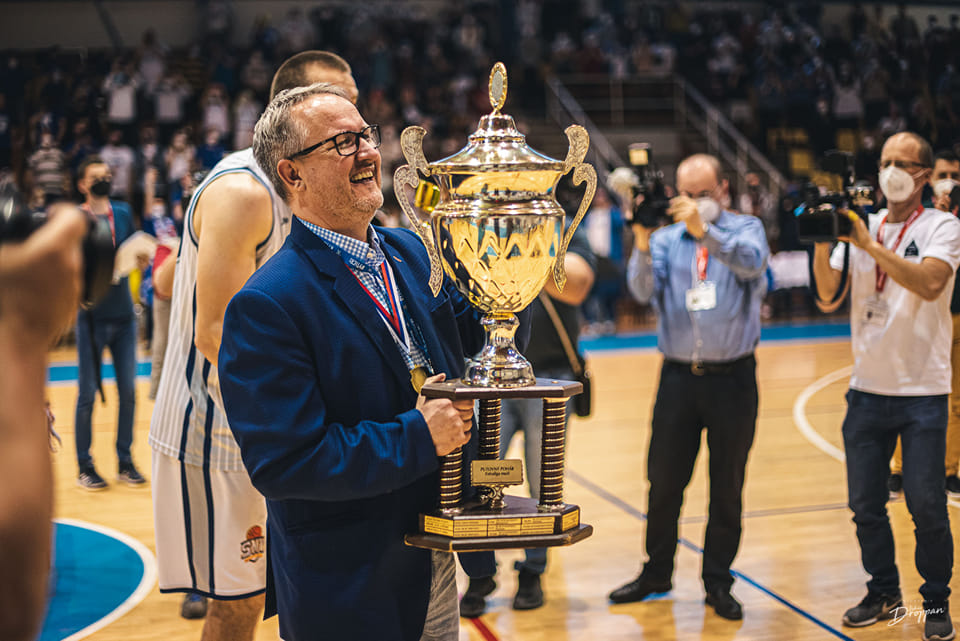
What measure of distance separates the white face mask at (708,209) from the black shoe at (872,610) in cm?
178

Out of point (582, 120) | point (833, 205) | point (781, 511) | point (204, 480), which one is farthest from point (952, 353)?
point (582, 120)

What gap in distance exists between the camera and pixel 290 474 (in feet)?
5.89

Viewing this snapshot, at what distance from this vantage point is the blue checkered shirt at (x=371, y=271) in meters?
2.05

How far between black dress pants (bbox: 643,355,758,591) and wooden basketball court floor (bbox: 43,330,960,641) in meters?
0.26

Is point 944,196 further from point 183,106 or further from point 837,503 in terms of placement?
point 183,106

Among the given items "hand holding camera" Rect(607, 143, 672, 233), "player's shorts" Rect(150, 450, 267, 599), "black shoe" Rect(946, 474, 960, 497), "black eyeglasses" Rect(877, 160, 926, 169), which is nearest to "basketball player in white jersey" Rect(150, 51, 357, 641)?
"player's shorts" Rect(150, 450, 267, 599)

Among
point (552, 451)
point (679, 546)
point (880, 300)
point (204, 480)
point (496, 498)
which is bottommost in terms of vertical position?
point (679, 546)

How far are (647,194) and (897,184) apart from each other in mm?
1004

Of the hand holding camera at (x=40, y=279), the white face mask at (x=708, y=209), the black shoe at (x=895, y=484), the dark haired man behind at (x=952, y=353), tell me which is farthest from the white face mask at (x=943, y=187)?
the hand holding camera at (x=40, y=279)

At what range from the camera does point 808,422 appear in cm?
779

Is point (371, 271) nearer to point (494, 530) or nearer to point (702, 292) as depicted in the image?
point (494, 530)

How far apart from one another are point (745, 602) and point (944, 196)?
2.08m

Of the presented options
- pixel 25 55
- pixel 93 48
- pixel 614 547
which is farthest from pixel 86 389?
pixel 93 48

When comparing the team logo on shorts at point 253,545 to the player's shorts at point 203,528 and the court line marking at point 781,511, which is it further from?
the court line marking at point 781,511
